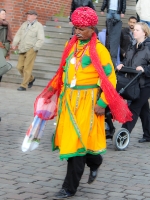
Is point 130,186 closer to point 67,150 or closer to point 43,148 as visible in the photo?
point 67,150

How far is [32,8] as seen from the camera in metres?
17.9

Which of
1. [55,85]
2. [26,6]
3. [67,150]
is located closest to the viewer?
[67,150]

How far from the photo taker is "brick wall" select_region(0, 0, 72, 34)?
17.0 metres

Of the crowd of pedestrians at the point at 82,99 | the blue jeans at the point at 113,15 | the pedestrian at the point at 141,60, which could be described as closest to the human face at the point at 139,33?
the pedestrian at the point at 141,60

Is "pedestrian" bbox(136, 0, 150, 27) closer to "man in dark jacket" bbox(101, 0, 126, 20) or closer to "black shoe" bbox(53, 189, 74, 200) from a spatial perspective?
"man in dark jacket" bbox(101, 0, 126, 20)

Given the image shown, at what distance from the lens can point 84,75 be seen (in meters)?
6.13

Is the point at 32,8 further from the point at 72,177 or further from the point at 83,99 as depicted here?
the point at 72,177

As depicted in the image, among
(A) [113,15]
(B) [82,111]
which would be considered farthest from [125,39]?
(B) [82,111]

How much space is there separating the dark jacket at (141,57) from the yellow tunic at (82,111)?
270cm

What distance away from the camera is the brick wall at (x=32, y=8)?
55.7ft

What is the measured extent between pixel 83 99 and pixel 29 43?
29.2 ft

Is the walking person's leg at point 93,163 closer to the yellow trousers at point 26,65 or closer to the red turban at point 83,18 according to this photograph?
the red turban at point 83,18

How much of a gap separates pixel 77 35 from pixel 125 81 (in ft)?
8.68

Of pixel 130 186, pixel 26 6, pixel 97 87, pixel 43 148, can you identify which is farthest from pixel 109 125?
pixel 26 6
